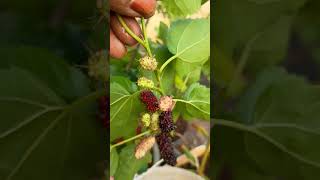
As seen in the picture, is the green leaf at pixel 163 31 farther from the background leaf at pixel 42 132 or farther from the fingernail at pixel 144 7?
the background leaf at pixel 42 132

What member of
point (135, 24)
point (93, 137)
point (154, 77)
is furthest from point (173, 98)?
point (93, 137)

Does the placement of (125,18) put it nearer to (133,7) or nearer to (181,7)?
(133,7)

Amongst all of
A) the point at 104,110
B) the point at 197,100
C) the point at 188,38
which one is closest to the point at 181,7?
the point at 188,38

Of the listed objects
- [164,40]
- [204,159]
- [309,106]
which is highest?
[164,40]

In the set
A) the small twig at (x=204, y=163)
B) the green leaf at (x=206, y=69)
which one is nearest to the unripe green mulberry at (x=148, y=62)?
the green leaf at (x=206, y=69)

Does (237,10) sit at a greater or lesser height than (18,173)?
greater

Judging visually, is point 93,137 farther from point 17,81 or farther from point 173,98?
point 173,98

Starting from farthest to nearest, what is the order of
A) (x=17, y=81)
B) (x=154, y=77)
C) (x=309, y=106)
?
1. (x=154, y=77)
2. (x=309, y=106)
3. (x=17, y=81)
